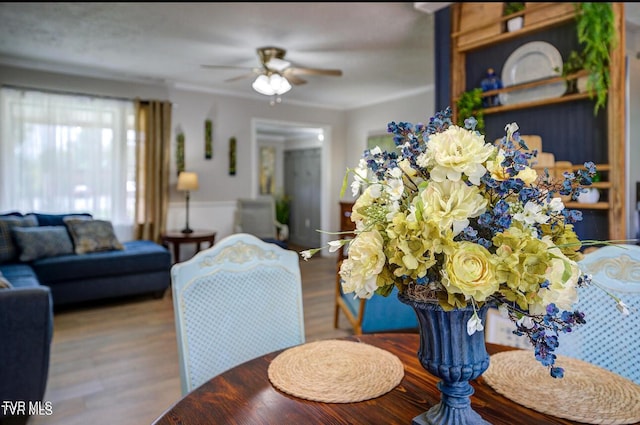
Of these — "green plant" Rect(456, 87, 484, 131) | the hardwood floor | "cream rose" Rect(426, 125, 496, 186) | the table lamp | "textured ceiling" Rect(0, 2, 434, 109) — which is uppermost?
"textured ceiling" Rect(0, 2, 434, 109)

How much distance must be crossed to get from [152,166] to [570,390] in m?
5.23

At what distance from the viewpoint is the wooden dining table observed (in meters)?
0.92

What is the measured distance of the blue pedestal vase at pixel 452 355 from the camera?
806mm

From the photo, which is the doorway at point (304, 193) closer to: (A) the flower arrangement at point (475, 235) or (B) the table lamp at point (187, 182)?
(B) the table lamp at point (187, 182)

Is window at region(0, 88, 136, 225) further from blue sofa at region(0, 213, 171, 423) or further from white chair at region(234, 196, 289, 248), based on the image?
white chair at region(234, 196, 289, 248)

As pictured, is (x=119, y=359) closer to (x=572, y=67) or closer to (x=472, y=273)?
(x=472, y=273)

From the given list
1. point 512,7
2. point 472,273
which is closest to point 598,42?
point 512,7

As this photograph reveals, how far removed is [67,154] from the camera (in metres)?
4.90

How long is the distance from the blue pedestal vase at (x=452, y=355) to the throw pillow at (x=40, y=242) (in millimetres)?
4248

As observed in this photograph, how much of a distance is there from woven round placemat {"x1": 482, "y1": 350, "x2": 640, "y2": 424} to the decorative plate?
1.96 m

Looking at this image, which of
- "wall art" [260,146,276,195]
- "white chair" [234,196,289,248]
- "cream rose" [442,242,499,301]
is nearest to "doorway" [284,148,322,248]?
"wall art" [260,146,276,195]

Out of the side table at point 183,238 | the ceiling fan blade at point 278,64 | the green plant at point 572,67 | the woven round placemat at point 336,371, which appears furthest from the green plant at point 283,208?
the woven round placemat at point 336,371

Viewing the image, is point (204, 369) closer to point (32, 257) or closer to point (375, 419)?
point (375, 419)

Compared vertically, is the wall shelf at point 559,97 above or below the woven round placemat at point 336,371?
above
